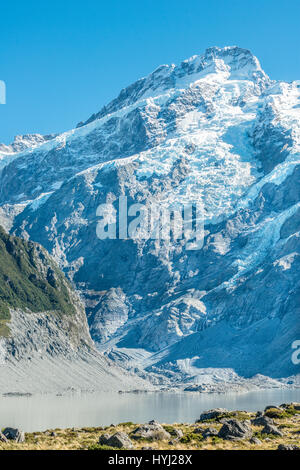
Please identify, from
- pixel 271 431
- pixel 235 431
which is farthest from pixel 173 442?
pixel 271 431

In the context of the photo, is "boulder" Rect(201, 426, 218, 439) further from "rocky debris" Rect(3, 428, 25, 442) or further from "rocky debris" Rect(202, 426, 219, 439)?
"rocky debris" Rect(3, 428, 25, 442)

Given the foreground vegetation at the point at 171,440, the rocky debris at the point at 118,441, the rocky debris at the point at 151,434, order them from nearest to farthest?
the foreground vegetation at the point at 171,440 < the rocky debris at the point at 118,441 < the rocky debris at the point at 151,434

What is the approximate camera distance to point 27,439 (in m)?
64.7

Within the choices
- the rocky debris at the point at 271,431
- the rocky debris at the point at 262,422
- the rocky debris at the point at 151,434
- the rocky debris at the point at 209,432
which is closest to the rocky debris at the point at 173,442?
the rocky debris at the point at 151,434

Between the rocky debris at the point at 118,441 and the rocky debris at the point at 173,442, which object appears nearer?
the rocky debris at the point at 118,441

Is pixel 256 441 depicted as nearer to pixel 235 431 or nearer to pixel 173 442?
pixel 235 431

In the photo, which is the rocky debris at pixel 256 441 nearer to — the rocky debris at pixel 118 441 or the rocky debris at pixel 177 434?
the rocky debris at pixel 177 434

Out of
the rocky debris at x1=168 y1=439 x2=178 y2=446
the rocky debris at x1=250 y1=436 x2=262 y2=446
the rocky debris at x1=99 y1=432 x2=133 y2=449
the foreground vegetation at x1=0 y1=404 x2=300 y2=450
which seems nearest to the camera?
the foreground vegetation at x1=0 y1=404 x2=300 y2=450

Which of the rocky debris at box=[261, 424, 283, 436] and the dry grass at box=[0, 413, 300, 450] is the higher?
the rocky debris at box=[261, 424, 283, 436]

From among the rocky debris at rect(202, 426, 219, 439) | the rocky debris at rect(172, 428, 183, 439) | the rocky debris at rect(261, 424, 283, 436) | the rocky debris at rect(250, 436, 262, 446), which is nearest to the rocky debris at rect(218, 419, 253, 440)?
the rocky debris at rect(202, 426, 219, 439)
